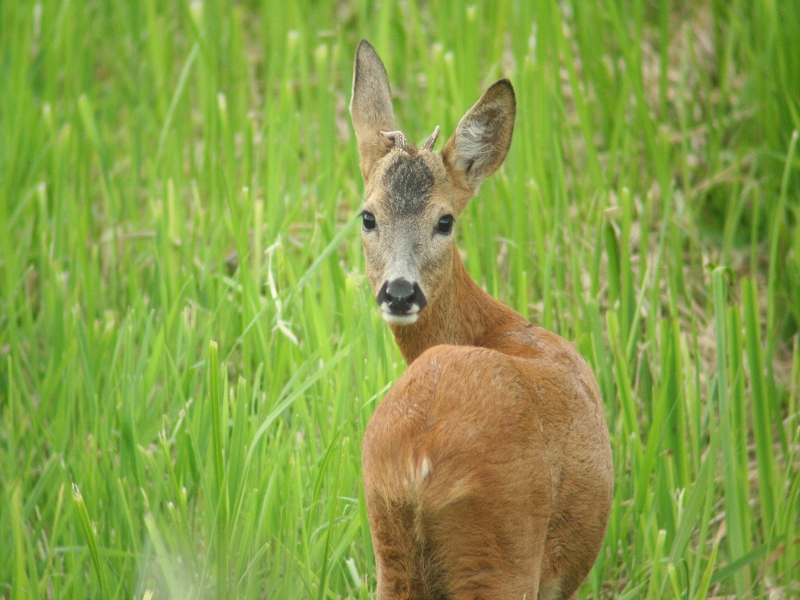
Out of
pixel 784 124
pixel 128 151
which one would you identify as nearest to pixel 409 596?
pixel 784 124

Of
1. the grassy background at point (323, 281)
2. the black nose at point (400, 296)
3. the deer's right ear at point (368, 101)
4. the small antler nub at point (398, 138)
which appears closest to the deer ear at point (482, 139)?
the small antler nub at point (398, 138)

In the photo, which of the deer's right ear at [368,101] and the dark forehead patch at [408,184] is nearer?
the dark forehead patch at [408,184]

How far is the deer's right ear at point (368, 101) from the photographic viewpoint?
3.50 metres

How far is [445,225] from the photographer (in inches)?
124

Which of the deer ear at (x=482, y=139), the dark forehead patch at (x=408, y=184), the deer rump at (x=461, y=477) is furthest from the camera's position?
the deer ear at (x=482, y=139)

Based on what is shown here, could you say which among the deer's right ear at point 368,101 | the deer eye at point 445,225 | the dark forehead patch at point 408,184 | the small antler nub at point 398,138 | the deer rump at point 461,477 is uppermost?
the deer's right ear at point 368,101

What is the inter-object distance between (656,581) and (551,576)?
2.44 ft

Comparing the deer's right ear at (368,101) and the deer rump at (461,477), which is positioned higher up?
the deer's right ear at (368,101)

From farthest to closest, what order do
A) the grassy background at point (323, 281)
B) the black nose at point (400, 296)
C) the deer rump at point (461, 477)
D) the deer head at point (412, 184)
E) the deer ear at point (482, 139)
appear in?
1. the grassy background at point (323, 281)
2. the deer ear at point (482, 139)
3. the deer head at point (412, 184)
4. the black nose at point (400, 296)
5. the deer rump at point (461, 477)

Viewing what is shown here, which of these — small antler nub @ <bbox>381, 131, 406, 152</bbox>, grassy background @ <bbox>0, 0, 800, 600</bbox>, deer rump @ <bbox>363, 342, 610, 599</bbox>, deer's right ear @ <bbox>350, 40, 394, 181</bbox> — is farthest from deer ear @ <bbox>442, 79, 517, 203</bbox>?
deer rump @ <bbox>363, 342, 610, 599</bbox>

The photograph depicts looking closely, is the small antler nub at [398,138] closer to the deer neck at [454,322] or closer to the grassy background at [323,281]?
the deer neck at [454,322]

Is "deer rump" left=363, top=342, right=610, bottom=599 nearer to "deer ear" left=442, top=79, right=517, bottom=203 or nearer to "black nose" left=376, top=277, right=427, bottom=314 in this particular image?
"black nose" left=376, top=277, right=427, bottom=314

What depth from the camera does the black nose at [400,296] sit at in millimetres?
2867

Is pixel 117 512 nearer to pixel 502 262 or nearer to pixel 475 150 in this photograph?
pixel 475 150
